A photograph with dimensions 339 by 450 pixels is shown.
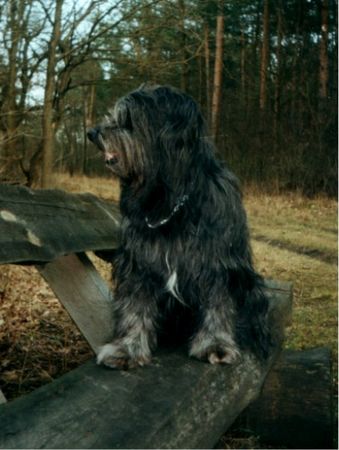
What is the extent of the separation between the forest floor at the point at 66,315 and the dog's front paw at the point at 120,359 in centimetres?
138

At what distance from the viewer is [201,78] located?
2689 centimetres

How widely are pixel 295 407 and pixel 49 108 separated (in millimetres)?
11620

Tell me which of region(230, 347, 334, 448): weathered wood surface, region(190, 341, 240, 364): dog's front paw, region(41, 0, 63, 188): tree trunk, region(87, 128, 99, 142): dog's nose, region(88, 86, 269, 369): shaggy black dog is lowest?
region(230, 347, 334, 448): weathered wood surface

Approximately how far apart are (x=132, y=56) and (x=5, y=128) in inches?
142

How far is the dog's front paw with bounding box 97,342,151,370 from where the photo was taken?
2.24m

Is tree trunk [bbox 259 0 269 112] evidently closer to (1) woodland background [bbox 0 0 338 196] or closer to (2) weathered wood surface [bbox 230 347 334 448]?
(1) woodland background [bbox 0 0 338 196]

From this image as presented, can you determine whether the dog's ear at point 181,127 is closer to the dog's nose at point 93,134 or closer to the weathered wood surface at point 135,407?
the dog's nose at point 93,134

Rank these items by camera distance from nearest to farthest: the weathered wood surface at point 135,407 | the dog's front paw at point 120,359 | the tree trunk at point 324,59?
1. the weathered wood surface at point 135,407
2. the dog's front paw at point 120,359
3. the tree trunk at point 324,59

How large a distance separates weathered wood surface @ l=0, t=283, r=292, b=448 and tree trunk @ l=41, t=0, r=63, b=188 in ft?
38.2

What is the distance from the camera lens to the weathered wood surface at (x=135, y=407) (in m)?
1.57

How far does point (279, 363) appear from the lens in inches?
137

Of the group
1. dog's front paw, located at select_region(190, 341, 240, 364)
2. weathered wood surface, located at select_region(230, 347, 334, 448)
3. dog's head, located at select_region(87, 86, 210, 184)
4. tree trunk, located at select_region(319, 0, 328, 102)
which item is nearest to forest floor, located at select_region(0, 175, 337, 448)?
weathered wood surface, located at select_region(230, 347, 334, 448)

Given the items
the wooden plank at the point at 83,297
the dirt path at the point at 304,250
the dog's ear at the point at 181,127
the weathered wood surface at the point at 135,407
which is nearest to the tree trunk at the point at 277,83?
the dirt path at the point at 304,250

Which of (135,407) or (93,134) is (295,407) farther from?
(93,134)
